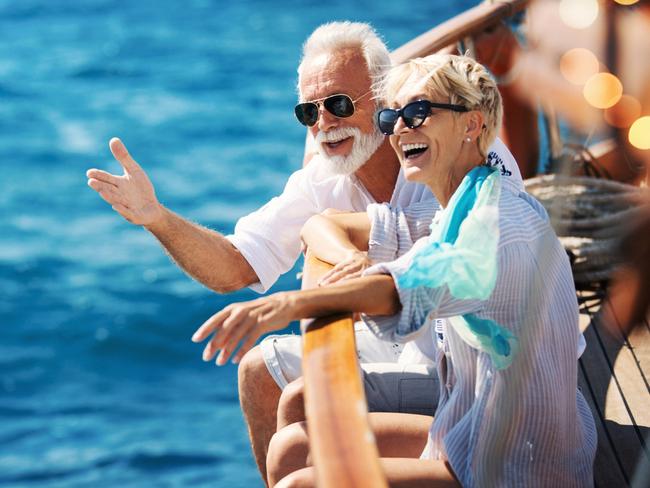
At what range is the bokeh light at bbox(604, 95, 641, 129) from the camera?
→ 1460 mm

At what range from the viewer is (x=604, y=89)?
1653 millimetres

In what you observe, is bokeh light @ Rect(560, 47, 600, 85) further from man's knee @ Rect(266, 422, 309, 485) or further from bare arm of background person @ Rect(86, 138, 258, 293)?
bare arm of background person @ Rect(86, 138, 258, 293)

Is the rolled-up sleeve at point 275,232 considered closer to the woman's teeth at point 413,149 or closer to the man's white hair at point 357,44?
the man's white hair at point 357,44

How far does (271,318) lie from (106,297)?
8.27 metres

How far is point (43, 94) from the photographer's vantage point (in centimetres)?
1473

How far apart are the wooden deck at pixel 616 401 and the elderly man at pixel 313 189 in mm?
558

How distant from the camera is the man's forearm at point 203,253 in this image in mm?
2914

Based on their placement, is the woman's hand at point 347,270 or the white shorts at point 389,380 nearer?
the woman's hand at point 347,270

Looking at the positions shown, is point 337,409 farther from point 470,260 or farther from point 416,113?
point 416,113

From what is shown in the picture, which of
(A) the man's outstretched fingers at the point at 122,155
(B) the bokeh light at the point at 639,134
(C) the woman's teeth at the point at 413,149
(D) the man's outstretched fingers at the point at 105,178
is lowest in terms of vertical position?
(B) the bokeh light at the point at 639,134

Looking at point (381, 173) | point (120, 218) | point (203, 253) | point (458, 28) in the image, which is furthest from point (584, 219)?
point (120, 218)

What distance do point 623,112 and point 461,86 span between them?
0.62 meters

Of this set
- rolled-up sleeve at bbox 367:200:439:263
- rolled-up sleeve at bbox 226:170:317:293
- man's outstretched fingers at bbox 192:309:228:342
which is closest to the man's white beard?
rolled-up sleeve at bbox 226:170:317:293

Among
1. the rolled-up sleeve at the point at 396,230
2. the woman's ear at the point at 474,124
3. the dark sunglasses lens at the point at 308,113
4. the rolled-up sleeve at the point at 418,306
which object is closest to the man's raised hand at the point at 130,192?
the dark sunglasses lens at the point at 308,113
